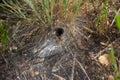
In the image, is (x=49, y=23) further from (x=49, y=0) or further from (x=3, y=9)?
(x=3, y=9)

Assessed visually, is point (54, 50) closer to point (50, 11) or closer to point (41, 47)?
point (41, 47)

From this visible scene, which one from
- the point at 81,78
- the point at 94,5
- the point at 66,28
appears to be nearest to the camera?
the point at 81,78

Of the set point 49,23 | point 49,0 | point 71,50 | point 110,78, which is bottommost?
point 110,78

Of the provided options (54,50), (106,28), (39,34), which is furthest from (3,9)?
(106,28)

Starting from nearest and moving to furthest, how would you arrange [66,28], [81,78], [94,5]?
[81,78] < [66,28] < [94,5]

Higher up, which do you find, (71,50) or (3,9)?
(3,9)

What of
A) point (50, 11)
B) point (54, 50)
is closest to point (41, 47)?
point (54, 50)

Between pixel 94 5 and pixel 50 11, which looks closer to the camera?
pixel 50 11
